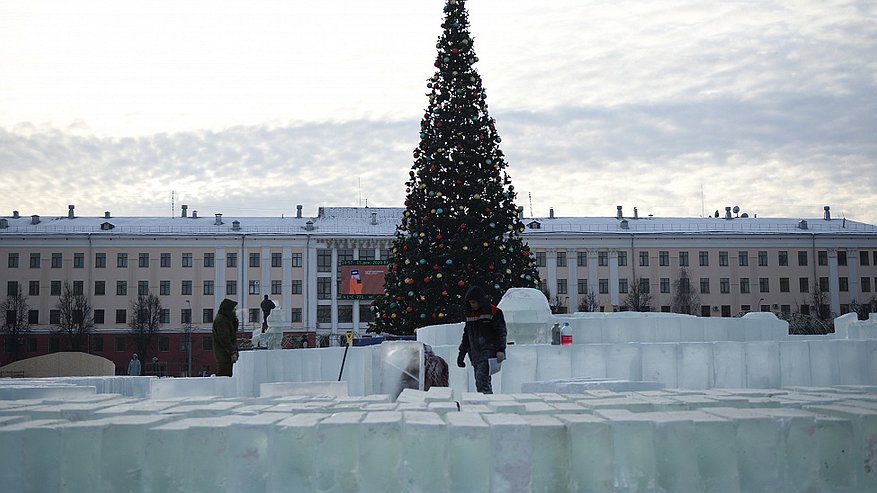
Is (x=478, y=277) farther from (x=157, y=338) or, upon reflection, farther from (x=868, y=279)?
(x=868, y=279)

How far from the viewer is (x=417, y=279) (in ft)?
90.5

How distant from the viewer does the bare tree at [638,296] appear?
82.8 m

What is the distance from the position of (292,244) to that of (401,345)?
7322 centimetres

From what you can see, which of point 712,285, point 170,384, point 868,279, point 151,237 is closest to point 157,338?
point 151,237

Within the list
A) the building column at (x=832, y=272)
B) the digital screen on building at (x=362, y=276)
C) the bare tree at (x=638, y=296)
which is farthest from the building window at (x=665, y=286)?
the digital screen on building at (x=362, y=276)

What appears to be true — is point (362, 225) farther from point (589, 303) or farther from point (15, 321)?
point (15, 321)

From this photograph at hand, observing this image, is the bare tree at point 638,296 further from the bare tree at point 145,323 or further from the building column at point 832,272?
the bare tree at point 145,323

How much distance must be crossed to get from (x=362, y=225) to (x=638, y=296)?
73.3 ft

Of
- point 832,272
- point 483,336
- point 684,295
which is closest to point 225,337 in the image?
point 483,336

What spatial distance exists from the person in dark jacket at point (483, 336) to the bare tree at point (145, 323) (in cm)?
7034

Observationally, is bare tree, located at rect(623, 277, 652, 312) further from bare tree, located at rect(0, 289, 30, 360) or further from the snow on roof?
bare tree, located at rect(0, 289, 30, 360)

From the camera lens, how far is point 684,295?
8425 centimetres

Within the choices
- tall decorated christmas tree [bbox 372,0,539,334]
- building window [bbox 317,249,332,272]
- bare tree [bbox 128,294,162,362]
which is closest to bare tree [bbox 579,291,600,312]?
building window [bbox 317,249,332,272]

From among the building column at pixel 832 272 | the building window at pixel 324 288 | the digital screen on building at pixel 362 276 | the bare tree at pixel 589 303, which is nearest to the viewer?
the digital screen on building at pixel 362 276
